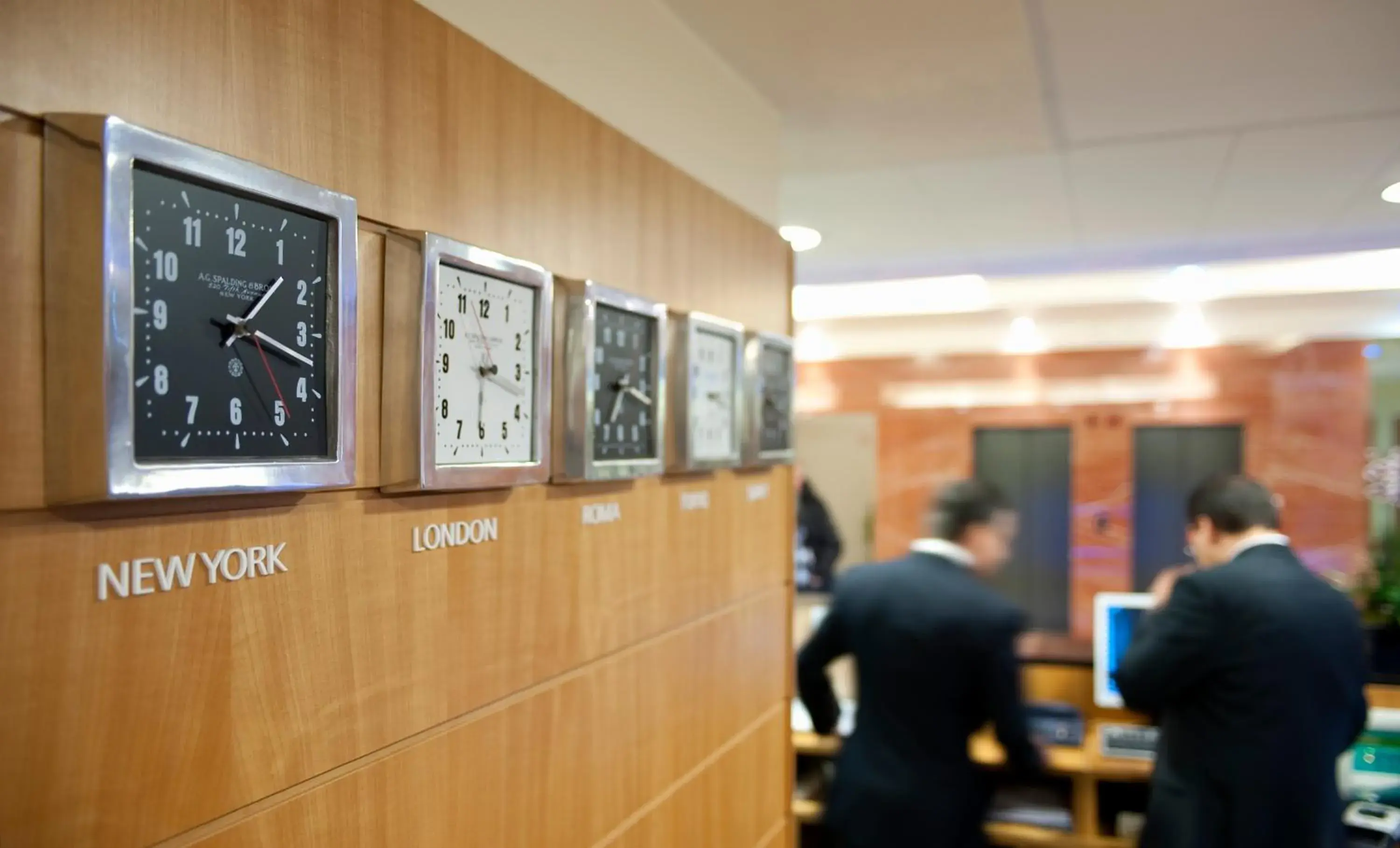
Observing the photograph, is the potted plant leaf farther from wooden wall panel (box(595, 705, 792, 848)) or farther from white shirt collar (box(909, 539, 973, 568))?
wooden wall panel (box(595, 705, 792, 848))

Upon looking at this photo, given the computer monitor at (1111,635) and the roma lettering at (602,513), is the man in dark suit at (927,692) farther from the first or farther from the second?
the computer monitor at (1111,635)

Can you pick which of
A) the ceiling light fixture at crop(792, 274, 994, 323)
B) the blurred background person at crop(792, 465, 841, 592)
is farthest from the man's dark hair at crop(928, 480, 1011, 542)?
the blurred background person at crop(792, 465, 841, 592)

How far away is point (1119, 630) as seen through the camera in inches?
166

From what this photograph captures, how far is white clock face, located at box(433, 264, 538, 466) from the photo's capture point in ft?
4.42

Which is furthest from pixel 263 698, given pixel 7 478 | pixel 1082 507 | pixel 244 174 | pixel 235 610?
pixel 1082 507

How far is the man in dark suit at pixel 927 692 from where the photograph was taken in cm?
255

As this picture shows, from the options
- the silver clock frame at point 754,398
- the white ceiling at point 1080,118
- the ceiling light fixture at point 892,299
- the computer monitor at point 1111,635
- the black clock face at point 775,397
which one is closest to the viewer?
the white ceiling at point 1080,118

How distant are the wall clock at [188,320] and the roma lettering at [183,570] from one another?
8 cm

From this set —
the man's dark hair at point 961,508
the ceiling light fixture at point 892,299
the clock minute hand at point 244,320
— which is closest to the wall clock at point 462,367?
the clock minute hand at point 244,320

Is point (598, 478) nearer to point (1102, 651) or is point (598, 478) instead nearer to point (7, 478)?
point (7, 478)

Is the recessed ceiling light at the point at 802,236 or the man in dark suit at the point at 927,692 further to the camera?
the recessed ceiling light at the point at 802,236

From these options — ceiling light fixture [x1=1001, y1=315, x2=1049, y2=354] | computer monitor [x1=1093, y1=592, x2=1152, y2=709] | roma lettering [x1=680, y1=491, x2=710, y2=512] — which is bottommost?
computer monitor [x1=1093, y1=592, x2=1152, y2=709]

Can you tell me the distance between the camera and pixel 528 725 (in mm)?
1586

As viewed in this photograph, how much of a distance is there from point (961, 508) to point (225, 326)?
2126 millimetres
